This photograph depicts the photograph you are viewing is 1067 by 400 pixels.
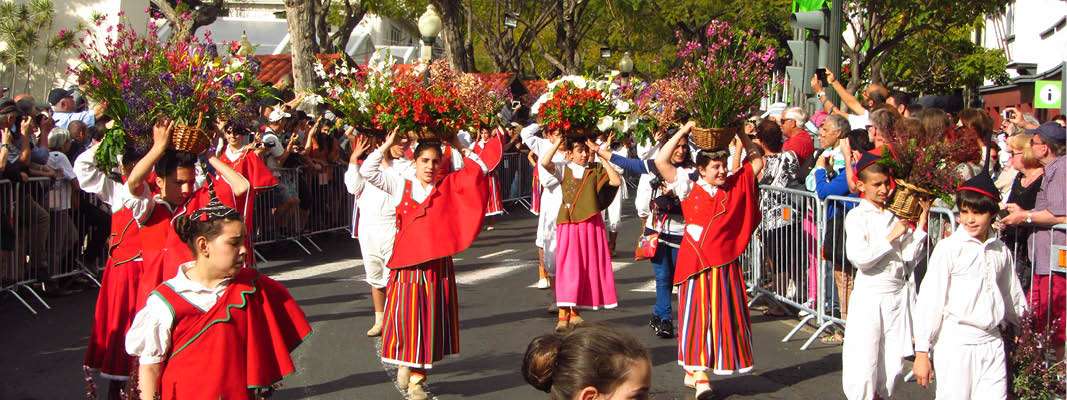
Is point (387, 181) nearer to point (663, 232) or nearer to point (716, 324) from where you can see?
point (716, 324)

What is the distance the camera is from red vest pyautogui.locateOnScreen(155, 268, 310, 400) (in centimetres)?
439

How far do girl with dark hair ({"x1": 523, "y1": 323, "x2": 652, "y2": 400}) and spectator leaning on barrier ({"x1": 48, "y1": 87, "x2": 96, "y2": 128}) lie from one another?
40.7 ft

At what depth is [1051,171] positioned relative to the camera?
753 centimetres

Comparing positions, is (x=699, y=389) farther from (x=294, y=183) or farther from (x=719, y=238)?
(x=294, y=183)

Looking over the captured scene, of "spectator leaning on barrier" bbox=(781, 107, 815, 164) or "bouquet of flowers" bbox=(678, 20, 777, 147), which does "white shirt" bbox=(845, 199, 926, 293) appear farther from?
"spectator leaning on barrier" bbox=(781, 107, 815, 164)

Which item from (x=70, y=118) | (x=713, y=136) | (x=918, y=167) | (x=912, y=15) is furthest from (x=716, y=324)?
(x=912, y=15)

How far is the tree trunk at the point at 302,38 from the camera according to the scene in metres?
18.5

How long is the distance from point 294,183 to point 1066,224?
32.6ft

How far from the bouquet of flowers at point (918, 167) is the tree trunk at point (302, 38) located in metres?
13.7

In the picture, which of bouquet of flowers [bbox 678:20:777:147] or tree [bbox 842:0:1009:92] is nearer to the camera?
bouquet of flowers [bbox 678:20:777:147]

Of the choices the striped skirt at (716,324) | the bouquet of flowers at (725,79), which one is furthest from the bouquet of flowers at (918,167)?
the striped skirt at (716,324)

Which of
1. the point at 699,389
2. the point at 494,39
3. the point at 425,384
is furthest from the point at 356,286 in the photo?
the point at 494,39

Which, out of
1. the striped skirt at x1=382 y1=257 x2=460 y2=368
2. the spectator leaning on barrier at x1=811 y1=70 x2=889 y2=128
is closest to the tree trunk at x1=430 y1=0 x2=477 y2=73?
the spectator leaning on barrier at x1=811 y1=70 x2=889 y2=128

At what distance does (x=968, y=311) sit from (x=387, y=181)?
3.65m
